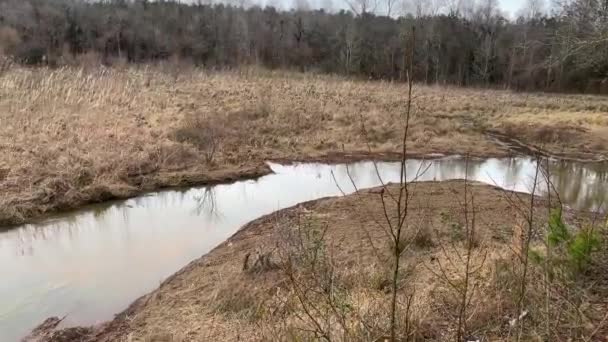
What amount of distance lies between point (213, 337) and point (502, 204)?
5.42 m

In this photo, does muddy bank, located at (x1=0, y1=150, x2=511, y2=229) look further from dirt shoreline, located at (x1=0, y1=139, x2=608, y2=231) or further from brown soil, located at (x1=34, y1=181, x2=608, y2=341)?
brown soil, located at (x1=34, y1=181, x2=608, y2=341)

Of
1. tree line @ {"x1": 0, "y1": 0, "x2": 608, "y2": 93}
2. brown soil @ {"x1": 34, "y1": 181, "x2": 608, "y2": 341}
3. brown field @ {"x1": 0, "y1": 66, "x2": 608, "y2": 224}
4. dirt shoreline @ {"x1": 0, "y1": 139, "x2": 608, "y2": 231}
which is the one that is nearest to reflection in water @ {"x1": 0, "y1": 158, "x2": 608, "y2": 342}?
dirt shoreline @ {"x1": 0, "y1": 139, "x2": 608, "y2": 231}

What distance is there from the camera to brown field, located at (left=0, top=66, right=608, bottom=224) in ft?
27.8

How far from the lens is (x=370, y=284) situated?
4.19 metres

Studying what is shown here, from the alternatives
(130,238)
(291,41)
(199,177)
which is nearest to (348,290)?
(130,238)

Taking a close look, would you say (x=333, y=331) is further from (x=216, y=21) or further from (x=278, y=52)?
(x=216, y=21)

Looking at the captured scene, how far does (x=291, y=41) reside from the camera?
126ft

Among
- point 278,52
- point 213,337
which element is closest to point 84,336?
point 213,337

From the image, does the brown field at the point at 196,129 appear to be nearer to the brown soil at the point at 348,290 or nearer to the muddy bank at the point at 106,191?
the muddy bank at the point at 106,191

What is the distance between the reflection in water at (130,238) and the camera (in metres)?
5.05

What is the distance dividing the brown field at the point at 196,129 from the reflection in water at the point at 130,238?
650 millimetres

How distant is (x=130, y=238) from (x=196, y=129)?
18.0 ft

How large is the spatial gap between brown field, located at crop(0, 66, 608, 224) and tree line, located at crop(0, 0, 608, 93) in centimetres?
1001

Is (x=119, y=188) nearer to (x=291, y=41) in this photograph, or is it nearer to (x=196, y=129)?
(x=196, y=129)
